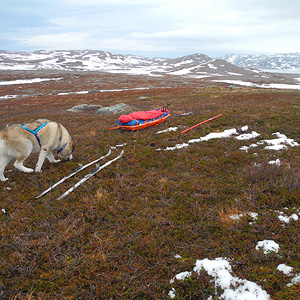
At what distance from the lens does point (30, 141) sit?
6965mm

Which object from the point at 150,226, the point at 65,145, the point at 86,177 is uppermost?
the point at 65,145

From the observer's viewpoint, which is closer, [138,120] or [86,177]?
[86,177]

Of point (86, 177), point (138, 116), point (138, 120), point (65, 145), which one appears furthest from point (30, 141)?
point (138, 116)

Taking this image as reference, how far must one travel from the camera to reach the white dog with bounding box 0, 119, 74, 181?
6.44 metres

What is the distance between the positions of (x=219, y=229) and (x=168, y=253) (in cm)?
151

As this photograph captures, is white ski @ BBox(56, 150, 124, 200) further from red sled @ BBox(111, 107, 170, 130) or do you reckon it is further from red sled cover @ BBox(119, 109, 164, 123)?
red sled cover @ BBox(119, 109, 164, 123)

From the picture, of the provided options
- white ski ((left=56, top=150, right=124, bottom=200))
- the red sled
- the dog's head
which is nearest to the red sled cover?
the red sled

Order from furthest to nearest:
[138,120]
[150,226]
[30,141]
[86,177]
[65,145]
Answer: [138,120] → [65,145] → [86,177] → [30,141] → [150,226]

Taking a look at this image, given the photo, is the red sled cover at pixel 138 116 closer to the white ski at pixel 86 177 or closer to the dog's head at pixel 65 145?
the white ski at pixel 86 177

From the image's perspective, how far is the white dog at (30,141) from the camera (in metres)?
6.44

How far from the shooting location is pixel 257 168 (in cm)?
699

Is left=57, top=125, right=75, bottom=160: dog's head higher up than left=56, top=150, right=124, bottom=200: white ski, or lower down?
higher up

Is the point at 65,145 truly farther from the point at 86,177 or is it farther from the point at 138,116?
the point at 138,116

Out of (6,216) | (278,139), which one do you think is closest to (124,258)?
(6,216)
